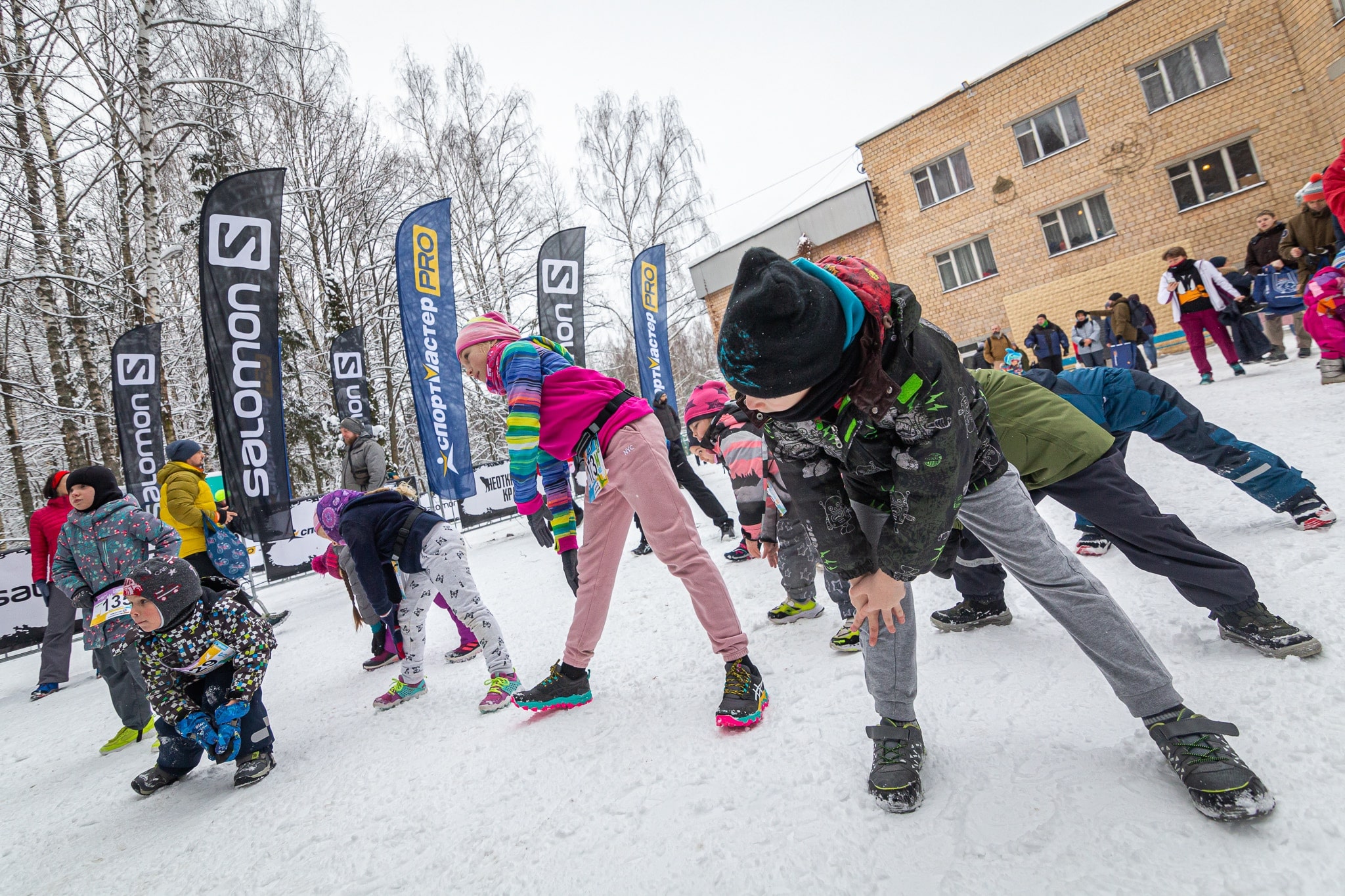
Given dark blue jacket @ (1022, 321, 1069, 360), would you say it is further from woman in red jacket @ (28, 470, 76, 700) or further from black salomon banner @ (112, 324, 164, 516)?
black salomon banner @ (112, 324, 164, 516)

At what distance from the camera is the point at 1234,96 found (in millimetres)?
14422

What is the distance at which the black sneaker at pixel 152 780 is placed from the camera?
3012 mm

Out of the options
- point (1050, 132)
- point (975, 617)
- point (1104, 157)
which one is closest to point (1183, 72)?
point (1104, 157)

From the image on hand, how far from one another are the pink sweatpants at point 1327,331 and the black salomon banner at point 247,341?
962 centimetres

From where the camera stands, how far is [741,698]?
8.21 ft

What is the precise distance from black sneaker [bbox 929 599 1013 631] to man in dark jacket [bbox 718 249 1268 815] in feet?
3.80

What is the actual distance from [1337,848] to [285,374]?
18.2 meters

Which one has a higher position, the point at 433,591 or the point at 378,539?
the point at 378,539

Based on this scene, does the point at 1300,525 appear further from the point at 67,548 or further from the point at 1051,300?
the point at 1051,300

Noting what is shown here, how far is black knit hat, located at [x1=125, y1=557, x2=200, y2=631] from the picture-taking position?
2861 millimetres

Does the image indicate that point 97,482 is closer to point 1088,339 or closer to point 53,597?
point 53,597

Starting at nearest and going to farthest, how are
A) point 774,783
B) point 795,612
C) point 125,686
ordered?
point 774,783
point 795,612
point 125,686

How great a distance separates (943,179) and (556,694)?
20.1 meters

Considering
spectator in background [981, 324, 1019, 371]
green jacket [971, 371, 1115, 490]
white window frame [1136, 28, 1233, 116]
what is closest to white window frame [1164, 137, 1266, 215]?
white window frame [1136, 28, 1233, 116]
